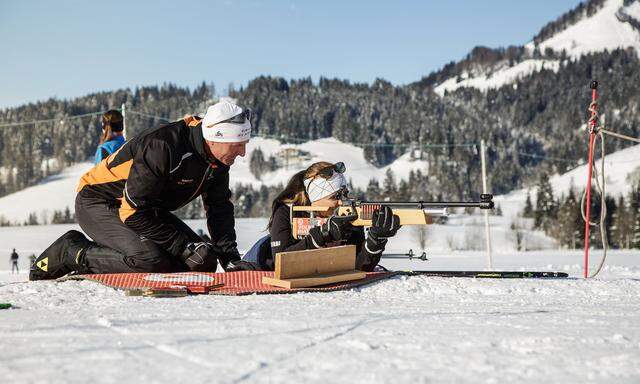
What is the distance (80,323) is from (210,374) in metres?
1.14

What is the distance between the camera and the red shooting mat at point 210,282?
13.5 feet

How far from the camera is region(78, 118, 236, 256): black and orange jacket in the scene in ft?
15.8

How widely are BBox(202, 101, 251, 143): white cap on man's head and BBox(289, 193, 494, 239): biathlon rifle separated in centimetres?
87

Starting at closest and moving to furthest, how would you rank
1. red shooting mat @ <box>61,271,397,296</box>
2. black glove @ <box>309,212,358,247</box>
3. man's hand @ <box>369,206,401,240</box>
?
1. red shooting mat @ <box>61,271,397,296</box>
2. man's hand @ <box>369,206,401,240</box>
3. black glove @ <box>309,212,358,247</box>

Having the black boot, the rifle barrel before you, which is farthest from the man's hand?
the black boot

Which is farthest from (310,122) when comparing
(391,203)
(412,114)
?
(391,203)

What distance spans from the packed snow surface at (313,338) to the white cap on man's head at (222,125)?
1.55 metres

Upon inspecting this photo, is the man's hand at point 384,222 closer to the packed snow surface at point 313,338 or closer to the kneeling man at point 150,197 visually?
the packed snow surface at point 313,338

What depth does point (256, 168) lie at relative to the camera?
471 ft

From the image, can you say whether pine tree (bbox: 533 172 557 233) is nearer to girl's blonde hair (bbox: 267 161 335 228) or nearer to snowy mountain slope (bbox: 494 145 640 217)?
snowy mountain slope (bbox: 494 145 640 217)

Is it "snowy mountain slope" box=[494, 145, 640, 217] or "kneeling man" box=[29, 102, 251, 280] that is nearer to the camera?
→ "kneeling man" box=[29, 102, 251, 280]

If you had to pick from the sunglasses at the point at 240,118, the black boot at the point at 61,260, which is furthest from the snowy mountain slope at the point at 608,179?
the black boot at the point at 61,260

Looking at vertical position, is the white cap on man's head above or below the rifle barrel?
above

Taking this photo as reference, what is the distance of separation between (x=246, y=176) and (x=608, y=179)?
251 ft
